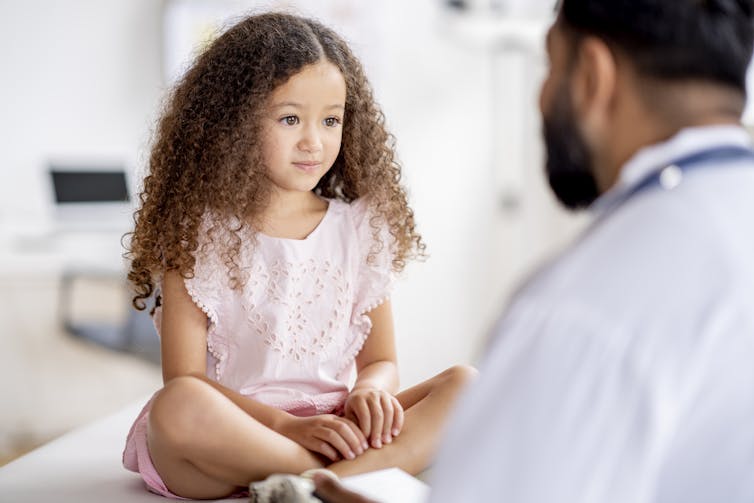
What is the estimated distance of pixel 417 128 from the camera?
4016mm

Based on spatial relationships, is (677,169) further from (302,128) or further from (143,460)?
(143,460)

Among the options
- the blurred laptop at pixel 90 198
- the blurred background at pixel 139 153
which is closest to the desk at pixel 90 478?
the blurred background at pixel 139 153

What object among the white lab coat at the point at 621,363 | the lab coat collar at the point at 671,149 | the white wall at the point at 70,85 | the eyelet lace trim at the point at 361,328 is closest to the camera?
the white lab coat at the point at 621,363

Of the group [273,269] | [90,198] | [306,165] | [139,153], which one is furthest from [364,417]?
→ [90,198]

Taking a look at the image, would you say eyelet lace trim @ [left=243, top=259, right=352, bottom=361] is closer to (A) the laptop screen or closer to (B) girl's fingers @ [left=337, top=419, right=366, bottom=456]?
(B) girl's fingers @ [left=337, top=419, right=366, bottom=456]

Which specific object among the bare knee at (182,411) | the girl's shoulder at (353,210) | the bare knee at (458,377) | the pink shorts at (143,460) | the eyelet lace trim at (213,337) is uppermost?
the girl's shoulder at (353,210)

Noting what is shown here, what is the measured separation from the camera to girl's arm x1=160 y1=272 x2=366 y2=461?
55.5 inches

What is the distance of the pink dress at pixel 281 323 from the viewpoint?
153cm

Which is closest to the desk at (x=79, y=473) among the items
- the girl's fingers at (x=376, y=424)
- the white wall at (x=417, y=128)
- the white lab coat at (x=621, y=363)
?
the girl's fingers at (x=376, y=424)

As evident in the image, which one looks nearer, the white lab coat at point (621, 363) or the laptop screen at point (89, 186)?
the white lab coat at point (621, 363)

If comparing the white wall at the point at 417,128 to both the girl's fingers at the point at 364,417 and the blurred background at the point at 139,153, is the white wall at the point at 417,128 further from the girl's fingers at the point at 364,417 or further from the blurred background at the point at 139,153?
the girl's fingers at the point at 364,417

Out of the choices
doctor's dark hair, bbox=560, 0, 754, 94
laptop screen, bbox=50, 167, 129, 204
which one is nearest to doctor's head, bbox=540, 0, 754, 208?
doctor's dark hair, bbox=560, 0, 754, 94

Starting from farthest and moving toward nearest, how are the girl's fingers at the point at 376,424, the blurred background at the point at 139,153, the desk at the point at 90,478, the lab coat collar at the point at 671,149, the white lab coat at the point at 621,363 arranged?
1. the blurred background at the point at 139,153
2. the girl's fingers at the point at 376,424
3. the desk at the point at 90,478
4. the lab coat collar at the point at 671,149
5. the white lab coat at the point at 621,363

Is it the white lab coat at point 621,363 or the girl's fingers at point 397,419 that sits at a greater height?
the white lab coat at point 621,363
